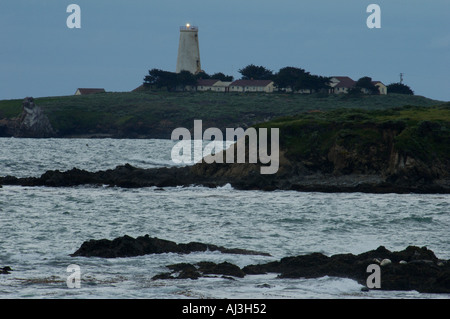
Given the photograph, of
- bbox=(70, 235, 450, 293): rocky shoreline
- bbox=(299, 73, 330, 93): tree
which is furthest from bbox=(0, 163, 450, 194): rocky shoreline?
bbox=(299, 73, 330, 93): tree

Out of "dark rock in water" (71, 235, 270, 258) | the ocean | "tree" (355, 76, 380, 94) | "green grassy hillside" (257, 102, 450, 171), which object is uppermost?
"tree" (355, 76, 380, 94)

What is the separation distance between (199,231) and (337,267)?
12623 mm

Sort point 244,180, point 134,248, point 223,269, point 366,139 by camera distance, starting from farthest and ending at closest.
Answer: point 366,139
point 244,180
point 134,248
point 223,269

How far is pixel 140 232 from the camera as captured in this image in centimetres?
3819

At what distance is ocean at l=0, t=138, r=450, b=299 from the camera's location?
2467 centimetres

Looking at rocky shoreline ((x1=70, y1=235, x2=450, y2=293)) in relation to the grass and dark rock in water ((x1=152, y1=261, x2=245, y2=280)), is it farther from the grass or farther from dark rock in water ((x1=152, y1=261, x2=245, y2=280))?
the grass

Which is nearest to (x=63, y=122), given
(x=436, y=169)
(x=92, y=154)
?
(x=92, y=154)

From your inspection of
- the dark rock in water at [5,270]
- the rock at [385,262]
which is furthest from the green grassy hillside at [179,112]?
the dark rock in water at [5,270]

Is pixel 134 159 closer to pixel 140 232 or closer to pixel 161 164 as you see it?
pixel 161 164

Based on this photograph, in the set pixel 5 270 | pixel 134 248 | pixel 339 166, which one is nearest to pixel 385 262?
pixel 134 248

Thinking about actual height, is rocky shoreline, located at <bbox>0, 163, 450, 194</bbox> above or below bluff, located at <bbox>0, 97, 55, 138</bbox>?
below

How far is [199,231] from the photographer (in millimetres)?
38469

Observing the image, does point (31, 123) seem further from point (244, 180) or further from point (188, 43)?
point (244, 180)
